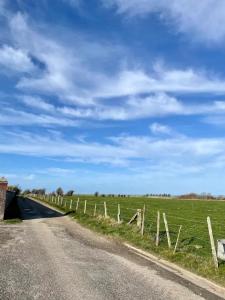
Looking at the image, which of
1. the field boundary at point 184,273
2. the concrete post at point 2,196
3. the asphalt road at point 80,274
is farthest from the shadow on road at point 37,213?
the field boundary at point 184,273

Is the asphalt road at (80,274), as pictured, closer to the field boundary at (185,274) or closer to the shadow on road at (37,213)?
the field boundary at (185,274)

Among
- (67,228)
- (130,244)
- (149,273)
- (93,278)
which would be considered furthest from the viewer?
(67,228)

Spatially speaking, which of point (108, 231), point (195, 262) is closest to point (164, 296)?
point (195, 262)

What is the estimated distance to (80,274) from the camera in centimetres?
1318

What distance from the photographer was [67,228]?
26984mm

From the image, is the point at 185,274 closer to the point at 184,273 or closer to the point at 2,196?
the point at 184,273

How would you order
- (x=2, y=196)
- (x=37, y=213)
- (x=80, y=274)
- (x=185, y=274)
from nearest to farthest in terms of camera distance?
(x=80, y=274), (x=185, y=274), (x=2, y=196), (x=37, y=213)

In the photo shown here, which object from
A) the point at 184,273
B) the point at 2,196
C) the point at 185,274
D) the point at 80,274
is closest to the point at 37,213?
the point at 2,196

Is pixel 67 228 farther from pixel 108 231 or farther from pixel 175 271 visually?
pixel 175 271

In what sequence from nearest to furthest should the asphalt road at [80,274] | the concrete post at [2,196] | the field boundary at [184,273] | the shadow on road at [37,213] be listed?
the asphalt road at [80,274], the field boundary at [184,273], the concrete post at [2,196], the shadow on road at [37,213]

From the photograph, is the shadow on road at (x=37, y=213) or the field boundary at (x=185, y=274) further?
the shadow on road at (x=37, y=213)

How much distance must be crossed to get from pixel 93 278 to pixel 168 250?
5.83m

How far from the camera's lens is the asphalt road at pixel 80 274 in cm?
1096

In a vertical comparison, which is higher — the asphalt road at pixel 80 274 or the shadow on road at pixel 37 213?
the shadow on road at pixel 37 213
